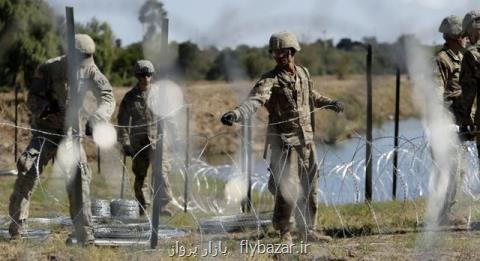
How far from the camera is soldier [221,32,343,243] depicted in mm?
7188

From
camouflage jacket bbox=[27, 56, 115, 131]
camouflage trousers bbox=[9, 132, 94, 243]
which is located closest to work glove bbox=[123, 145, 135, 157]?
camouflage trousers bbox=[9, 132, 94, 243]

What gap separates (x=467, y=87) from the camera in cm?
760

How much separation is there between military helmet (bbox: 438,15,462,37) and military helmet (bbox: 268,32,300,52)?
1.48 metres

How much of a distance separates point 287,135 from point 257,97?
448 mm

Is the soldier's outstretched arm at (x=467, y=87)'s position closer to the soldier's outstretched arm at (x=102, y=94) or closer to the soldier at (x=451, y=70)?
the soldier at (x=451, y=70)

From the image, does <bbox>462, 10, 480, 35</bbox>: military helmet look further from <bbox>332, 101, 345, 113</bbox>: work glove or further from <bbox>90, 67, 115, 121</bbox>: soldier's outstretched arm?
<bbox>90, 67, 115, 121</bbox>: soldier's outstretched arm

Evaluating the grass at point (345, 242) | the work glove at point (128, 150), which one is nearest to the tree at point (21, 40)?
the work glove at point (128, 150)

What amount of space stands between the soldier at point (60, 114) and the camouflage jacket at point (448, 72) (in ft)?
8.95

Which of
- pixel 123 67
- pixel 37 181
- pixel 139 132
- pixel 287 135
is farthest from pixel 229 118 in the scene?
pixel 123 67

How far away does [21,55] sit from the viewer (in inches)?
672

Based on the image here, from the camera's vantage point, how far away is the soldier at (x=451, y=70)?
784 cm

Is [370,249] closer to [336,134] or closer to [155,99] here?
[155,99]

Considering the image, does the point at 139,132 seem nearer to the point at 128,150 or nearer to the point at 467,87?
the point at 128,150

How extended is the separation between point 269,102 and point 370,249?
136 cm
